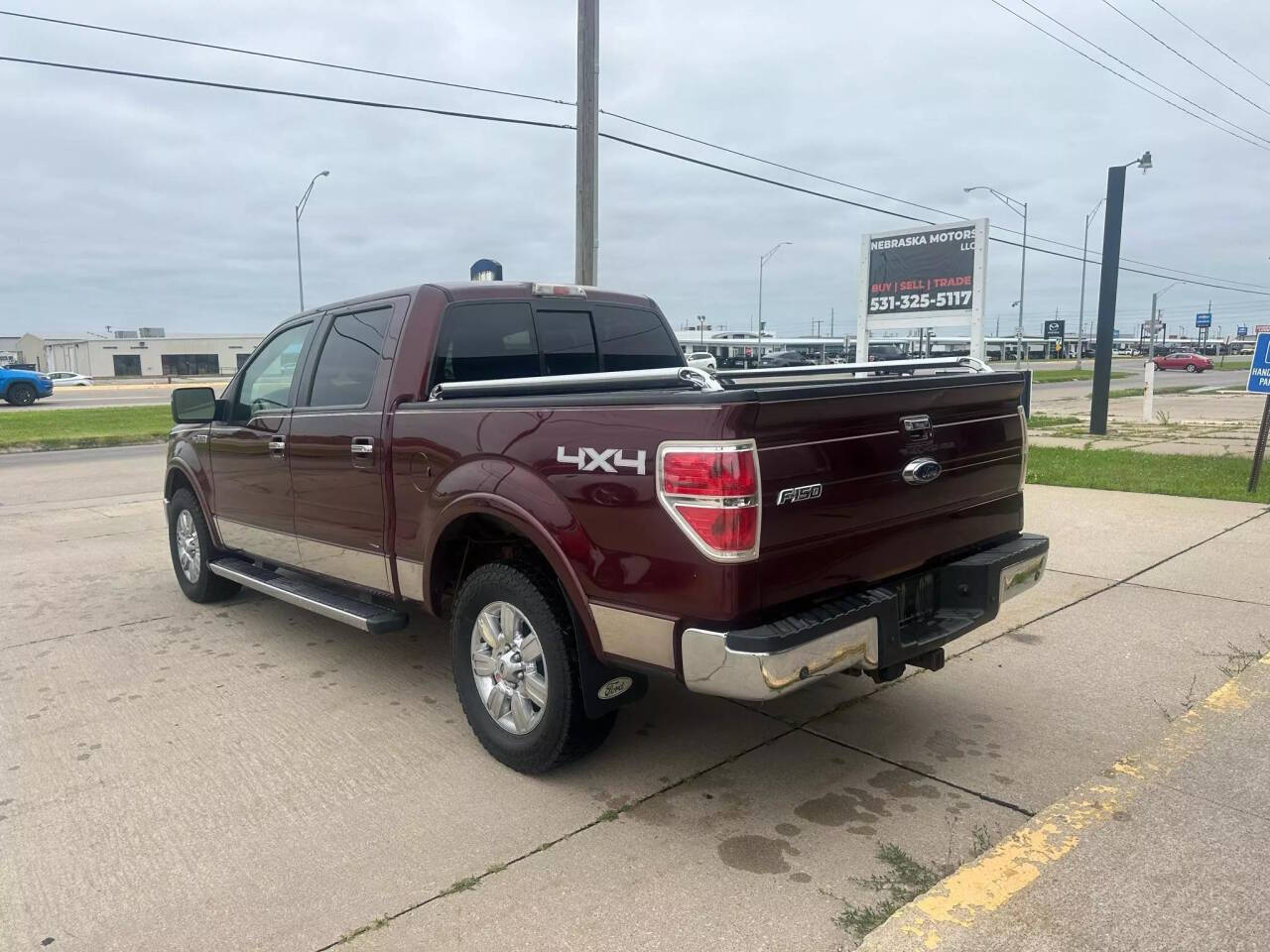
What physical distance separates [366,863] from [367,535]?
1.73m

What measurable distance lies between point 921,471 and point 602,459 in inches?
49.0

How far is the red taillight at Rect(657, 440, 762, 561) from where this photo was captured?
2826mm

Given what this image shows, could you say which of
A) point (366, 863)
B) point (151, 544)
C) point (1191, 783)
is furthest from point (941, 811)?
point (151, 544)

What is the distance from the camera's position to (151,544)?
8.73 meters

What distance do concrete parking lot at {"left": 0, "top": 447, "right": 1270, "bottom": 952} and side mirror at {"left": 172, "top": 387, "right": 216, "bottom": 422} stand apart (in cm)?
135

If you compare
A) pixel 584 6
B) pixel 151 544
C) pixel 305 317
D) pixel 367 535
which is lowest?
pixel 151 544

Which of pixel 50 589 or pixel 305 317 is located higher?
pixel 305 317

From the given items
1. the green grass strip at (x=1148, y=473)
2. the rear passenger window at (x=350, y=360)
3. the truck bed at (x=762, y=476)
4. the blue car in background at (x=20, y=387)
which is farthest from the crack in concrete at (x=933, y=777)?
the blue car in background at (x=20, y=387)

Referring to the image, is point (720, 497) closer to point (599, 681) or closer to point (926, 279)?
point (599, 681)

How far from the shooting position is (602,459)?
10.4 feet

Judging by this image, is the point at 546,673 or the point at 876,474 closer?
the point at 876,474

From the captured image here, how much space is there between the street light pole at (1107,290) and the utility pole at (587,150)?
9.94 meters

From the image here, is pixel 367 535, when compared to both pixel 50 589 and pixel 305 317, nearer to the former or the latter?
pixel 305 317

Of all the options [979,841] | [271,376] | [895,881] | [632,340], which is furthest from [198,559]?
[979,841]
